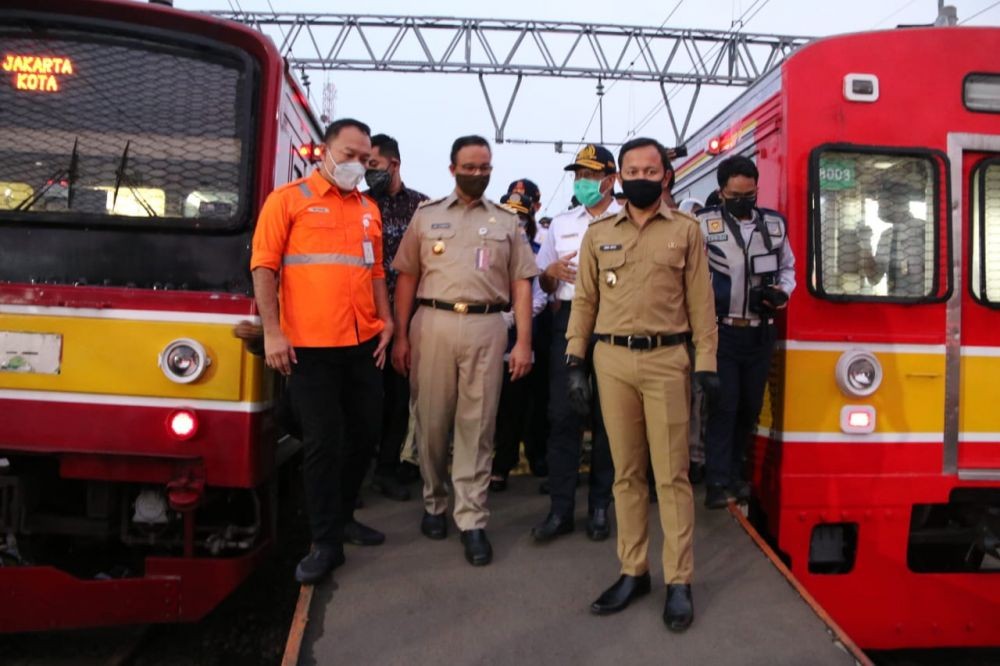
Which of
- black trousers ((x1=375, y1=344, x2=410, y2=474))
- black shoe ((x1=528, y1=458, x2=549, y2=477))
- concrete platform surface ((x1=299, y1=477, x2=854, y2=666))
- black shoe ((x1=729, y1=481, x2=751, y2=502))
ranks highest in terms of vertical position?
black trousers ((x1=375, y1=344, x2=410, y2=474))

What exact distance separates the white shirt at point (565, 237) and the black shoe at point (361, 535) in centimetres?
153

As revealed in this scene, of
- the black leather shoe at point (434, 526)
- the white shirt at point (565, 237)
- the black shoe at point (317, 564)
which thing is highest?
the white shirt at point (565, 237)

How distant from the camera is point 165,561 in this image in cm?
355

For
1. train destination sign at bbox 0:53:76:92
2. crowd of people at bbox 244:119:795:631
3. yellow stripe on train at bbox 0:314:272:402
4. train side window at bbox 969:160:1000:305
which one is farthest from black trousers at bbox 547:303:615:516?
train destination sign at bbox 0:53:76:92

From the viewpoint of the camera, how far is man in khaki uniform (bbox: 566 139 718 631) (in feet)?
11.0

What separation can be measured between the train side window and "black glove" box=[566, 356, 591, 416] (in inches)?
82.9

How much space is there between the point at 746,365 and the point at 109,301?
2904 millimetres

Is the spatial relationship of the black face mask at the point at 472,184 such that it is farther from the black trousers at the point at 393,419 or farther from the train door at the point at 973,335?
the train door at the point at 973,335

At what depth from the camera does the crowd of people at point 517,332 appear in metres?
3.41

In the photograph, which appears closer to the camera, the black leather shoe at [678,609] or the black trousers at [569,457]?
the black leather shoe at [678,609]

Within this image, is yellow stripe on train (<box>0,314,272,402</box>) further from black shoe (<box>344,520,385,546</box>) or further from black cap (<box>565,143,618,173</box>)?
black cap (<box>565,143,618,173</box>)

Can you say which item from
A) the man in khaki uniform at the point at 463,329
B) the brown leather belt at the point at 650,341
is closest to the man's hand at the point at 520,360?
the man in khaki uniform at the point at 463,329

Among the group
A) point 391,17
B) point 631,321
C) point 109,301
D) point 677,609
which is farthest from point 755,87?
point 391,17

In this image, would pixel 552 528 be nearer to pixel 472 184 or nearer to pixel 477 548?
pixel 477 548
